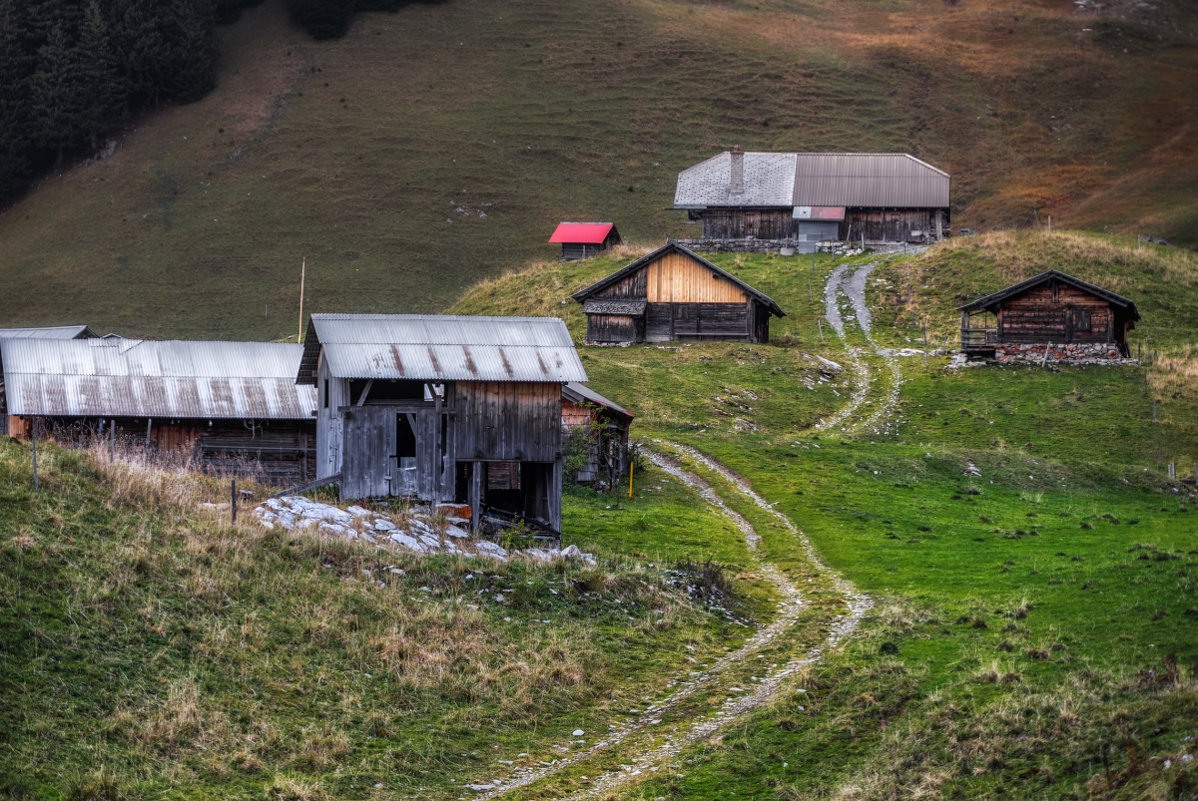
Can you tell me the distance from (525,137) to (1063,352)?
62.8 metres

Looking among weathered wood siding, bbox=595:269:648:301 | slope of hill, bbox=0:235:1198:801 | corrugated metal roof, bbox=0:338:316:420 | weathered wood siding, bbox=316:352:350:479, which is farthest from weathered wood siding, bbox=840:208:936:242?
weathered wood siding, bbox=316:352:350:479

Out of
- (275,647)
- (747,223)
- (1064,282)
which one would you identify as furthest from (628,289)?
(275,647)

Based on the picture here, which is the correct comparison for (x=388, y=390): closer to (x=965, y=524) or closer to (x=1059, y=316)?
(x=965, y=524)

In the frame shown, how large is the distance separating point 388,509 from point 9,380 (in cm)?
1659

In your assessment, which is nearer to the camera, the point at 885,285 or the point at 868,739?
the point at 868,739

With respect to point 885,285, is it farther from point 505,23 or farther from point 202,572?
point 505,23

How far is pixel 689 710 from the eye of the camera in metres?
21.7

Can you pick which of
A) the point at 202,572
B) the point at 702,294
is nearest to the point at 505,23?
the point at 702,294

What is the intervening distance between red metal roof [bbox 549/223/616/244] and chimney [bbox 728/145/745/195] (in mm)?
9329

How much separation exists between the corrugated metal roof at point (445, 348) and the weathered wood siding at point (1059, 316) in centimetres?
3432

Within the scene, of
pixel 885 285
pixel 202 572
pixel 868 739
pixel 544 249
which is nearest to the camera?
pixel 868 739

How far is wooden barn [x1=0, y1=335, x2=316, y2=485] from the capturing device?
4069 centimetres

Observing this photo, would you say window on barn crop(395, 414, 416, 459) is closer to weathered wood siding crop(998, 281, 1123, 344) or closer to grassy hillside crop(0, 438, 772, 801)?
grassy hillside crop(0, 438, 772, 801)

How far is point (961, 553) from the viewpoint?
112 ft
